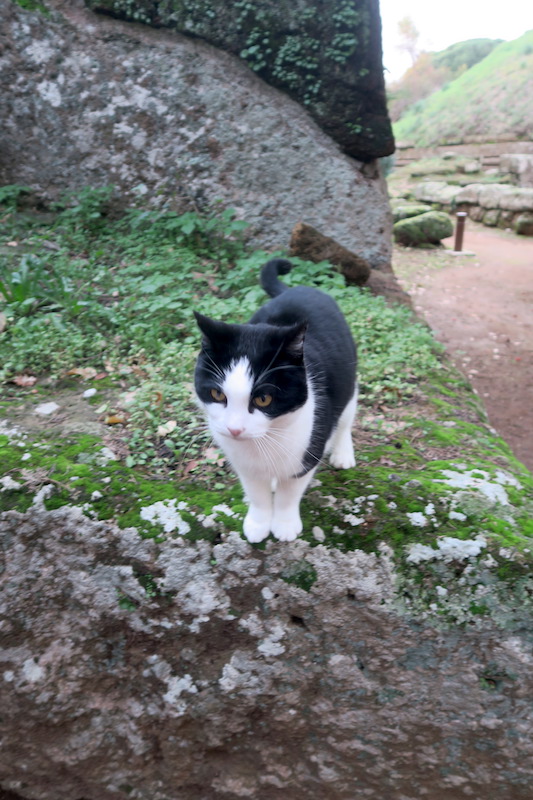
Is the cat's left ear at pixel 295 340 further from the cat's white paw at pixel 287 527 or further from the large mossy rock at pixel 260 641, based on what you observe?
the large mossy rock at pixel 260 641

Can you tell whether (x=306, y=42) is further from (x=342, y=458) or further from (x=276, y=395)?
(x=276, y=395)

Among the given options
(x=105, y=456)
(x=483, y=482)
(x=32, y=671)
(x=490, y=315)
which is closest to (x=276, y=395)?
(x=105, y=456)

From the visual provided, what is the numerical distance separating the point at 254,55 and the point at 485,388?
3497 mm

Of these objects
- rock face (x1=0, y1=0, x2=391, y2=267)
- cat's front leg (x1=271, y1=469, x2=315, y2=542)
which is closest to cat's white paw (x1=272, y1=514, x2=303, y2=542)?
cat's front leg (x1=271, y1=469, x2=315, y2=542)

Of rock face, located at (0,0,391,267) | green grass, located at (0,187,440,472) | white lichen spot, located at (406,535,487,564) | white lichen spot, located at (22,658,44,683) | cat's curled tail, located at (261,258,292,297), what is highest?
rock face, located at (0,0,391,267)

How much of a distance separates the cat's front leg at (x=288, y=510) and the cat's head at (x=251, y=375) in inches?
15.1

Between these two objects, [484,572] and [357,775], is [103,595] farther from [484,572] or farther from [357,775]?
[484,572]

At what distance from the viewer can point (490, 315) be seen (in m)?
6.91

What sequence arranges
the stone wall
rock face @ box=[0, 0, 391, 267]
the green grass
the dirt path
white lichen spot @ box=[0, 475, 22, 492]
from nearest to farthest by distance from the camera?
1. white lichen spot @ box=[0, 475, 22, 492]
2. the green grass
3. rock face @ box=[0, 0, 391, 267]
4. the dirt path
5. the stone wall

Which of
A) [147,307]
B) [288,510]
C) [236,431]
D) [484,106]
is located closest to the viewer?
[236,431]

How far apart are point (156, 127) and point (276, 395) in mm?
3874

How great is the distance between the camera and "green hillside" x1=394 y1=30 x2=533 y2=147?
17.5 metres

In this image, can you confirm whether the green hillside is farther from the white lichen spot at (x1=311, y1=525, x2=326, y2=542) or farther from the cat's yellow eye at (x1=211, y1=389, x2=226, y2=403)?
the cat's yellow eye at (x1=211, y1=389, x2=226, y2=403)

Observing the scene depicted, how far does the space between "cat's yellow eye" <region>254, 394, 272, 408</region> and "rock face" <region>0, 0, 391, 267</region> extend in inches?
136
